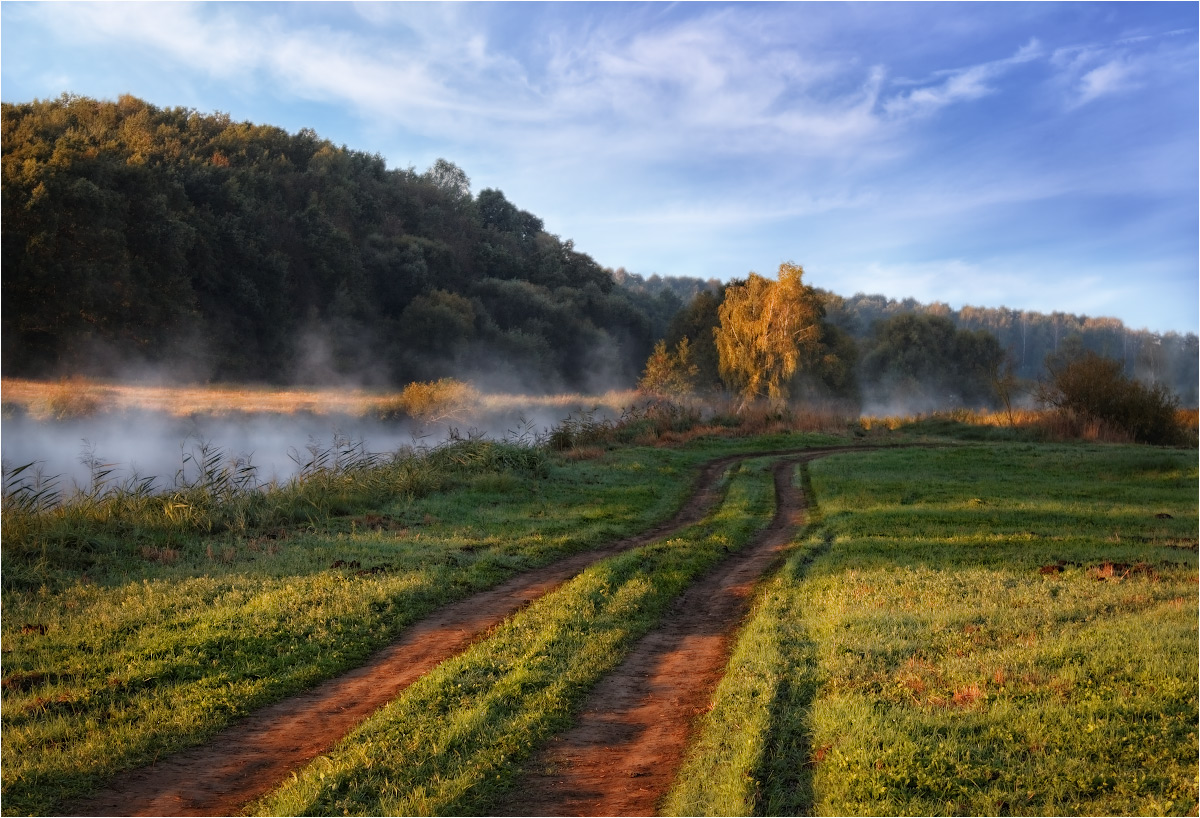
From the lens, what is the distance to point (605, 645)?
7020mm

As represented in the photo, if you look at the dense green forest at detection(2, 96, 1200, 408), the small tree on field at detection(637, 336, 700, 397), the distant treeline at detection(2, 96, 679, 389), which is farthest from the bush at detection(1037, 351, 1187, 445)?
the distant treeline at detection(2, 96, 679, 389)

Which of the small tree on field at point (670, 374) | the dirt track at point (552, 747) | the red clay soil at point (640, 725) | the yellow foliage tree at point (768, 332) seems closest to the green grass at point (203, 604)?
the dirt track at point (552, 747)

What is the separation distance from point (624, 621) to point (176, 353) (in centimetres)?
3120

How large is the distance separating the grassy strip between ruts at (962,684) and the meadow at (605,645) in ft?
0.07

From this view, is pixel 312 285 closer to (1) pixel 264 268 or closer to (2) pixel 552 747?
(1) pixel 264 268

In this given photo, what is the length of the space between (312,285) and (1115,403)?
122ft

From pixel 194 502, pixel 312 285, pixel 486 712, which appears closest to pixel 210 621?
pixel 486 712

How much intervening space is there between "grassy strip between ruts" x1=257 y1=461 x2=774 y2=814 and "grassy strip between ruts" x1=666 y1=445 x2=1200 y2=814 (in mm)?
1057

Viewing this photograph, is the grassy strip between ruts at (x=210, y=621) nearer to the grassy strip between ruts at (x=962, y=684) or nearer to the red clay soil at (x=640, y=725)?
the red clay soil at (x=640, y=725)

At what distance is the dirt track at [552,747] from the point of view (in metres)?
4.57

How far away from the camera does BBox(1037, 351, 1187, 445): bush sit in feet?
97.6

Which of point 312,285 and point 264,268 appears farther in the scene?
point 312,285

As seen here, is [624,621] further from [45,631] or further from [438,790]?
[45,631]

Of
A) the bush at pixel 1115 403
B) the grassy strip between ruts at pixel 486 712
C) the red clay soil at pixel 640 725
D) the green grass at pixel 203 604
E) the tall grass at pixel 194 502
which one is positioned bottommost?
the red clay soil at pixel 640 725
